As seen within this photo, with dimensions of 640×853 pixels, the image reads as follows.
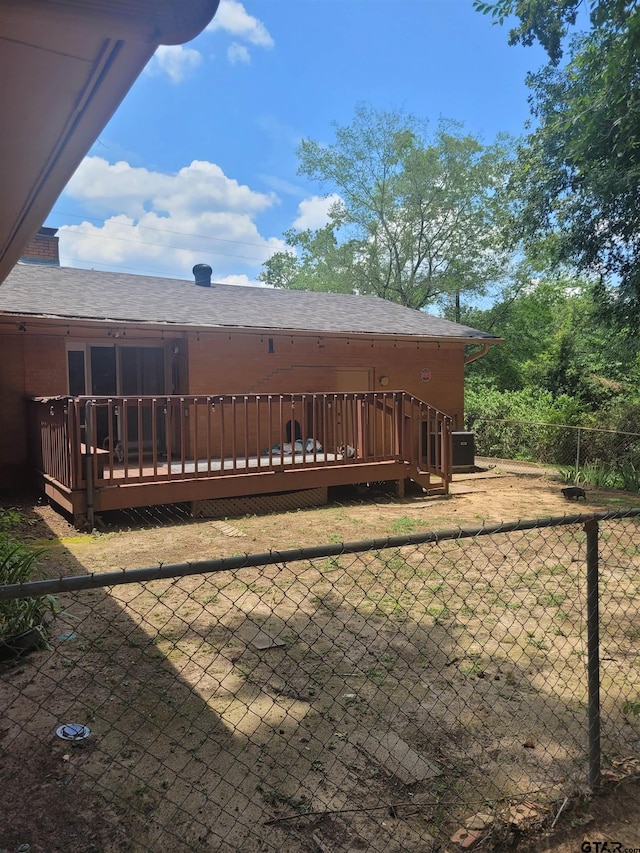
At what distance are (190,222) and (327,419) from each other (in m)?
40.3

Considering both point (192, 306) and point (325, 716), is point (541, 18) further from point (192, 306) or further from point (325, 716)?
point (325, 716)

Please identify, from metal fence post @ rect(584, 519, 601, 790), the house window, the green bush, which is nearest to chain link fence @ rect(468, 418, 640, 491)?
metal fence post @ rect(584, 519, 601, 790)

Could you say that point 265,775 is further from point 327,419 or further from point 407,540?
point 327,419

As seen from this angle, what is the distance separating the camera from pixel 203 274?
14.8m

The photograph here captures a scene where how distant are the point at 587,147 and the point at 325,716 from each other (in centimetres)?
963

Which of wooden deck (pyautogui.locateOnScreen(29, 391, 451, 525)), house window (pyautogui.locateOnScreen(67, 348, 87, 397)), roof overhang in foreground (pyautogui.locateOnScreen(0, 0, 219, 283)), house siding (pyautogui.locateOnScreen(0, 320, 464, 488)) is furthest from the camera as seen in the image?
house window (pyautogui.locateOnScreen(67, 348, 87, 397))

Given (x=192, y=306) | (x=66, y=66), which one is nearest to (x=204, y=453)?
(x=192, y=306)

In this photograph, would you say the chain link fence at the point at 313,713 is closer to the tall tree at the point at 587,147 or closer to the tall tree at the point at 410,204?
the tall tree at the point at 587,147

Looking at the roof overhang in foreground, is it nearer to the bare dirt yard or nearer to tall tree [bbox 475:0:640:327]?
the bare dirt yard

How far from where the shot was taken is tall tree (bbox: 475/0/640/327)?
7.95 metres

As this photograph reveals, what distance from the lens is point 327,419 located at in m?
9.30

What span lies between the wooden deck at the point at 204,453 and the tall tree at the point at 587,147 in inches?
185

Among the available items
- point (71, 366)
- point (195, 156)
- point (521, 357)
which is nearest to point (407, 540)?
point (71, 366)

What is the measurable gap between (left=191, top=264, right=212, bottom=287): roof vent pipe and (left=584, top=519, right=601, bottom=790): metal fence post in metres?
13.6
